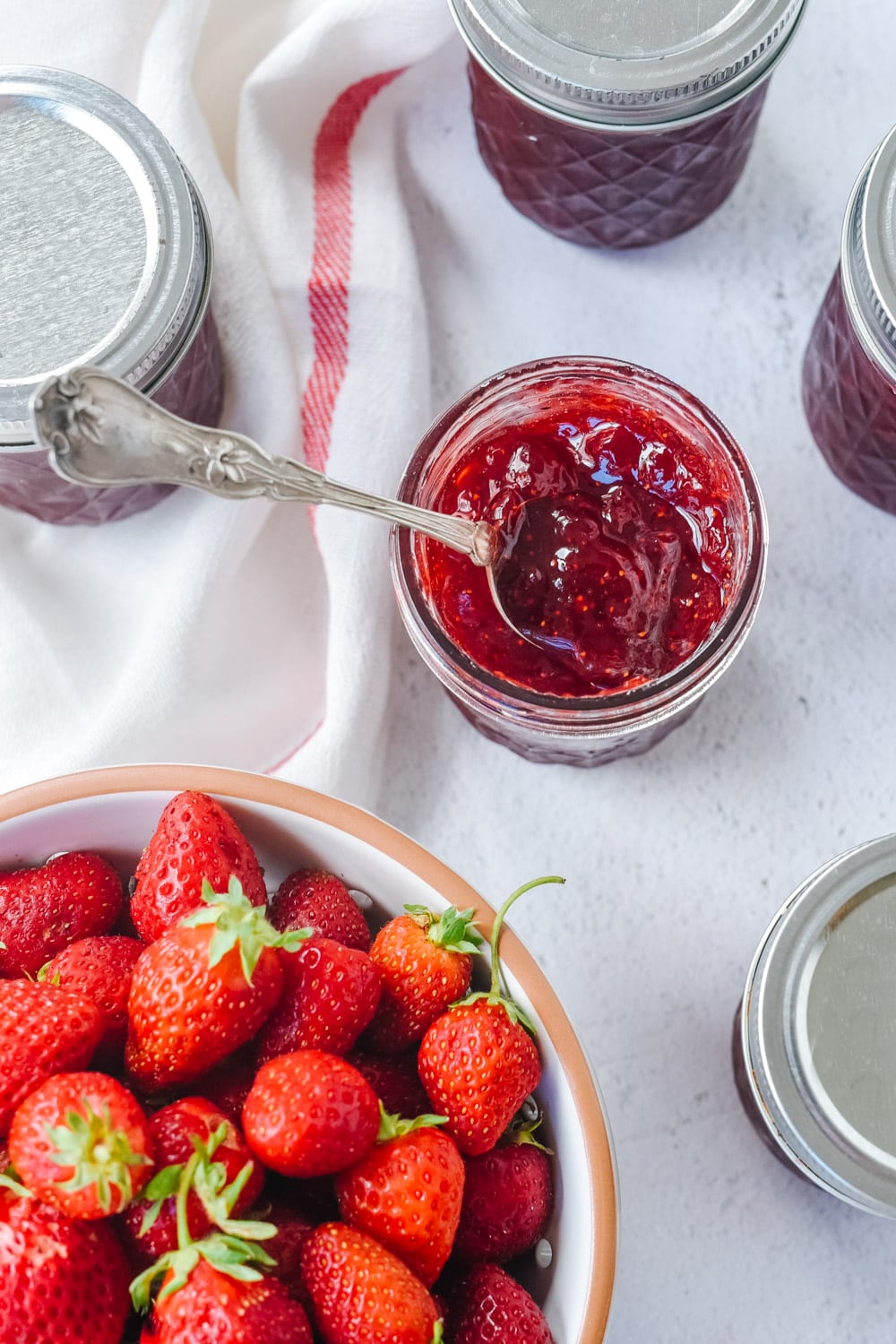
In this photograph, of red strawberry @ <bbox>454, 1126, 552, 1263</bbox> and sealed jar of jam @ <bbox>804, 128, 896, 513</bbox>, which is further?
sealed jar of jam @ <bbox>804, 128, 896, 513</bbox>

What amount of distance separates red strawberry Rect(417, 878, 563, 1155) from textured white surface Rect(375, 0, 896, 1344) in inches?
11.9

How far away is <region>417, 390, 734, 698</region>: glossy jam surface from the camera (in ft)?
3.73

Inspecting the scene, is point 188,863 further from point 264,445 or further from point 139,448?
point 264,445

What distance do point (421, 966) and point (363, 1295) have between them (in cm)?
22

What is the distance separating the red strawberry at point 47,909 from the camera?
1040 millimetres

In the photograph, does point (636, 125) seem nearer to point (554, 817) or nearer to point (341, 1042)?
point (554, 817)

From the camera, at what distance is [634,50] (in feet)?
3.67

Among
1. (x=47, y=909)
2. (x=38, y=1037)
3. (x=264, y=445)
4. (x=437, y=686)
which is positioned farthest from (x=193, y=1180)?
(x=264, y=445)

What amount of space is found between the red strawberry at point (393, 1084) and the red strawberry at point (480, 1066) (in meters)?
0.02

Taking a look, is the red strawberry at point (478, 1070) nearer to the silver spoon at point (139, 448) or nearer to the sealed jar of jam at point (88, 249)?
the silver spoon at point (139, 448)

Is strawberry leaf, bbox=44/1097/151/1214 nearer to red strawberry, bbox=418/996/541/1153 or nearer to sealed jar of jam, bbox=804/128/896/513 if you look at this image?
red strawberry, bbox=418/996/541/1153

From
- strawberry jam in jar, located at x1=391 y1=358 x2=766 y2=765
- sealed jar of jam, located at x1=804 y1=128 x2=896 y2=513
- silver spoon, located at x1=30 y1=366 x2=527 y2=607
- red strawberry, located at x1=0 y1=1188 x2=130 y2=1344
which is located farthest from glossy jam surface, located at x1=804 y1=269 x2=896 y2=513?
red strawberry, located at x1=0 y1=1188 x2=130 y2=1344

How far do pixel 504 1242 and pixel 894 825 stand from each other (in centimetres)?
56

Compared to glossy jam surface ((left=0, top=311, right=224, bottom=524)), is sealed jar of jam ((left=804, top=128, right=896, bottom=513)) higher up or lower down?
lower down
